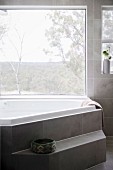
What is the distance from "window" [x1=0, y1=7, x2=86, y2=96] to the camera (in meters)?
4.70

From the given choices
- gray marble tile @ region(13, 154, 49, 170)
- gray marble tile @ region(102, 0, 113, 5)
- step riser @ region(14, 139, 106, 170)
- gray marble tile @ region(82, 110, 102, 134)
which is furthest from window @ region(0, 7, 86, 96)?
gray marble tile @ region(13, 154, 49, 170)

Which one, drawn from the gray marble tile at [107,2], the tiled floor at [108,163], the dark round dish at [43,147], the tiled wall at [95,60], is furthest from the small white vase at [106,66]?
the dark round dish at [43,147]

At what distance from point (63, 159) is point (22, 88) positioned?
219 cm

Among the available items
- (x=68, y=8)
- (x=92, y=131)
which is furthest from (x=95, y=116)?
(x=68, y=8)

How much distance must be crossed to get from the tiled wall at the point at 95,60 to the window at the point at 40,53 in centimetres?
25

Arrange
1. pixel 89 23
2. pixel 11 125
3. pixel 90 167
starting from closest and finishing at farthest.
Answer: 1. pixel 11 125
2. pixel 90 167
3. pixel 89 23

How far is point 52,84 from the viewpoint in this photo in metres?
4.73

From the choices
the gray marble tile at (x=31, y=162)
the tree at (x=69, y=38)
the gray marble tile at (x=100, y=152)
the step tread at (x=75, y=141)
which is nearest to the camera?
the gray marble tile at (x=31, y=162)

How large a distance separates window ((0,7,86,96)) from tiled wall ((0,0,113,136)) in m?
0.25

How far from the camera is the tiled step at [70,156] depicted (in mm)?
2615

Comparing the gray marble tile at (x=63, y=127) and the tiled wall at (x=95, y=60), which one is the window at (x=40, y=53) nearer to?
the tiled wall at (x=95, y=60)

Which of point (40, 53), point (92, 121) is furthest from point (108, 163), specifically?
point (40, 53)

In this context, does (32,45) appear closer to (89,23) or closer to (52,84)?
(52,84)

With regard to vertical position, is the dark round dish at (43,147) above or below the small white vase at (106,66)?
below
